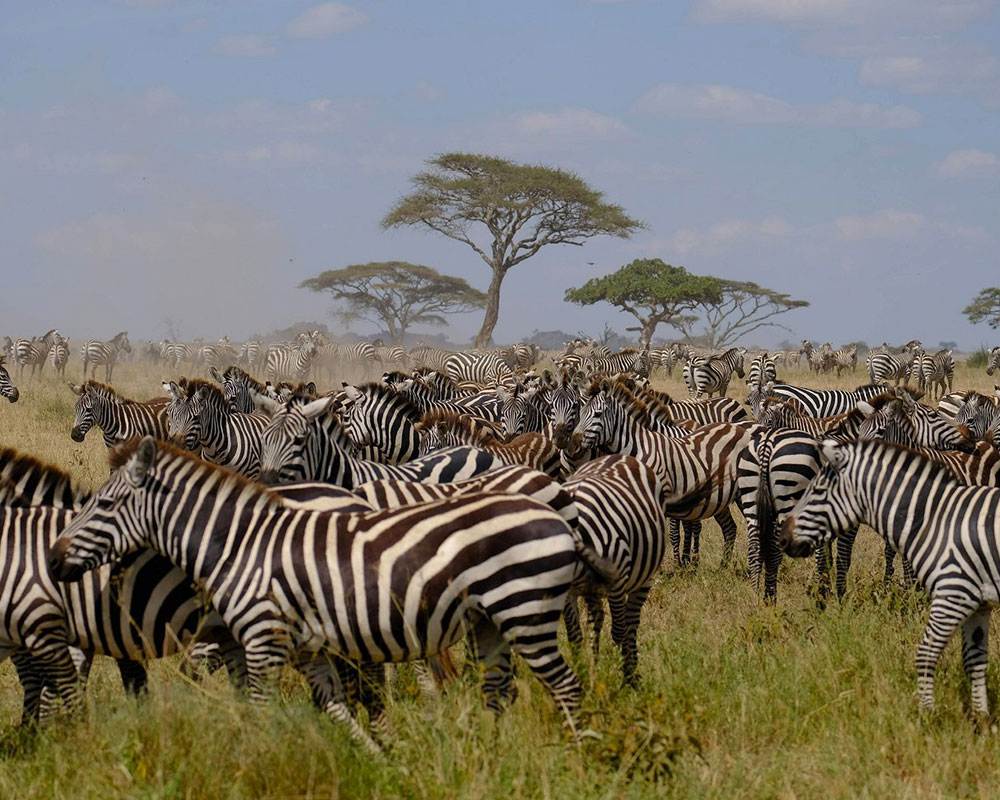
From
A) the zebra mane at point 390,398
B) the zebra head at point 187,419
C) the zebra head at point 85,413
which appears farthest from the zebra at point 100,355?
the zebra mane at point 390,398

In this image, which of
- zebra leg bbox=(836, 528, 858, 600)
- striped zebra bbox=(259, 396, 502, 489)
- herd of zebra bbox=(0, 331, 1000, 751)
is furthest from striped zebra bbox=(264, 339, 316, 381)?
zebra leg bbox=(836, 528, 858, 600)

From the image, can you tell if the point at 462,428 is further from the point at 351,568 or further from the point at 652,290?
the point at 652,290

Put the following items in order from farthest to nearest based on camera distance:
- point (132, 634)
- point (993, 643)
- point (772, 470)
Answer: point (772, 470) → point (993, 643) → point (132, 634)

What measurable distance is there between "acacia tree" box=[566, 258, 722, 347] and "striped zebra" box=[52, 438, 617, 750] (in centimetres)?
4337

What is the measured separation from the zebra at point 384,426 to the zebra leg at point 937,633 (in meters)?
5.68

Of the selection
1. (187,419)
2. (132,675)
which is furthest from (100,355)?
(132,675)

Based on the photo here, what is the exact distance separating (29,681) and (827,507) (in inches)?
169

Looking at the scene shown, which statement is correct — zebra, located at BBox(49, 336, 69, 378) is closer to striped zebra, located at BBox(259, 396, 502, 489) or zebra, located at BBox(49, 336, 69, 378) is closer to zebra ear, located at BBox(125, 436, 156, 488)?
striped zebra, located at BBox(259, 396, 502, 489)

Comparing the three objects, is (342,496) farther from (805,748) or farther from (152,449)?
(805,748)

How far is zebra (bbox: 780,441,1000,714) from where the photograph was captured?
5500 millimetres

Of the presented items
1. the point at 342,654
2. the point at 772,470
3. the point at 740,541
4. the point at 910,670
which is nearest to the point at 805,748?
the point at 910,670

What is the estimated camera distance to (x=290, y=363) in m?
29.8

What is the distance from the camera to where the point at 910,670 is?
609 cm

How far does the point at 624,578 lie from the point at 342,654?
1.99 metres
